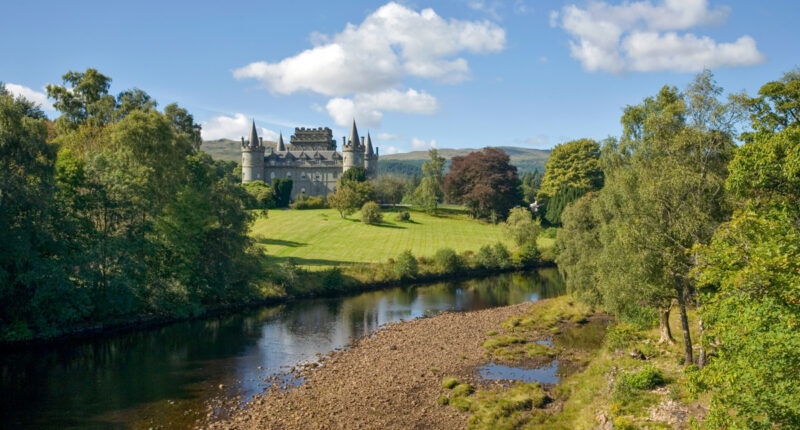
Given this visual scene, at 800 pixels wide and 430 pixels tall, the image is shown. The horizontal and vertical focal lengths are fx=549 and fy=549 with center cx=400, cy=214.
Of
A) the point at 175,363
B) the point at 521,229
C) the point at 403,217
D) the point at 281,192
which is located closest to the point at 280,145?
the point at 281,192

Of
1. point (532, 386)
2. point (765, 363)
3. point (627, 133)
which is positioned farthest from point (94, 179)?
point (765, 363)

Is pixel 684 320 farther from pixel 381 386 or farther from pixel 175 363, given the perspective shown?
pixel 175 363

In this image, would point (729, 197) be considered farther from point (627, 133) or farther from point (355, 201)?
point (355, 201)

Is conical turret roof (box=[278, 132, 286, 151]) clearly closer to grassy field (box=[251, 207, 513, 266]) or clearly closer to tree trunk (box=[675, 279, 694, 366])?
grassy field (box=[251, 207, 513, 266])

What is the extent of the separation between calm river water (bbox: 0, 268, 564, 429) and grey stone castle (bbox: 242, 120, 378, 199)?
72148mm

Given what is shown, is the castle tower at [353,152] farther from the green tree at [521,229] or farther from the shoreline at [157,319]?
the shoreline at [157,319]

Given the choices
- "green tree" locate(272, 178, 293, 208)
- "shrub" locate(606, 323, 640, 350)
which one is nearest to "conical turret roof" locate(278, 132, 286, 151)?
"green tree" locate(272, 178, 293, 208)

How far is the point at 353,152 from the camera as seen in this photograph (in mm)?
108688

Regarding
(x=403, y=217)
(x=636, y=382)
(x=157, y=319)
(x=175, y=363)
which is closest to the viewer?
(x=636, y=382)

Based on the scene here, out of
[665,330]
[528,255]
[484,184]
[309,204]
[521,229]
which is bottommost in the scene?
[528,255]

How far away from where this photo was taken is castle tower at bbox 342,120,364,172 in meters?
109

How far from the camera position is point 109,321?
30.6 m

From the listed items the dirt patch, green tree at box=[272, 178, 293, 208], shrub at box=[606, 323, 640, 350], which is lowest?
the dirt patch

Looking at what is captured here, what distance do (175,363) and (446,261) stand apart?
1197 inches
